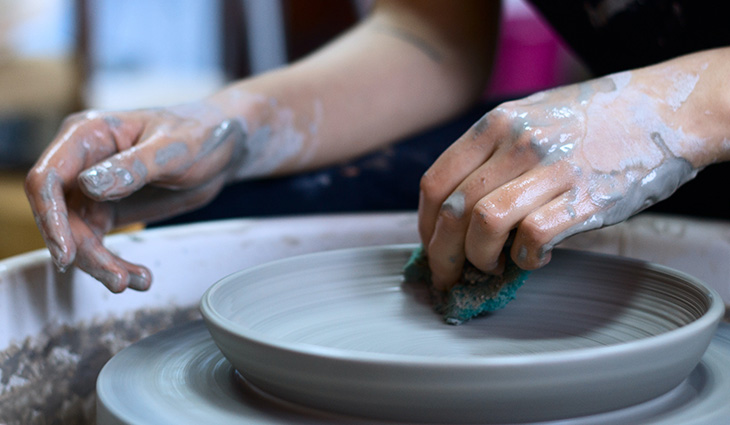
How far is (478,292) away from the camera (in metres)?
0.78

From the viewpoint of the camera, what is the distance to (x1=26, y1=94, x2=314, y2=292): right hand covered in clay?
2.56 feet

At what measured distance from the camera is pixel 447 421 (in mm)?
573

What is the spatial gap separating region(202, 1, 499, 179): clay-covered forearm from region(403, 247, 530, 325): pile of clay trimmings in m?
0.44

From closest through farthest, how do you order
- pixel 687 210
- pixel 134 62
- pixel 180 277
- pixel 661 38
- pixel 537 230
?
pixel 537 230
pixel 180 277
pixel 661 38
pixel 687 210
pixel 134 62

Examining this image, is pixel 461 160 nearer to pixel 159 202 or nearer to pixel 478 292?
pixel 478 292

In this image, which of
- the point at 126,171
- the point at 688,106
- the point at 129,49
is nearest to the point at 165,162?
the point at 126,171

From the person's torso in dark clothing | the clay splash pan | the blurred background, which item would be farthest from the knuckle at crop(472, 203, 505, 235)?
the blurred background

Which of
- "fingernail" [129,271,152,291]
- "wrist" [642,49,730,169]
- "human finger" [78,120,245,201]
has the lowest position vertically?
"fingernail" [129,271,152,291]

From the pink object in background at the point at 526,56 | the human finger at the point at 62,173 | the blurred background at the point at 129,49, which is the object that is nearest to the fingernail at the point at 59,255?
the human finger at the point at 62,173

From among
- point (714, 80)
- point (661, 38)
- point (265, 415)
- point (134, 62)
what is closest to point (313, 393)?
point (265, 415)

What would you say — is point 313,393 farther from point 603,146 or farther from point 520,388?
point 603,146

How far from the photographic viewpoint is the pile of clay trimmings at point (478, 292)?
0.76m

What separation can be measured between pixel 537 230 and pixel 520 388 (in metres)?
0.17

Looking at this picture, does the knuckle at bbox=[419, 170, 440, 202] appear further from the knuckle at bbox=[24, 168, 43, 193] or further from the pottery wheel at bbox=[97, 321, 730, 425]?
the knuckle at bbox=[24, 168, 43, 193]
